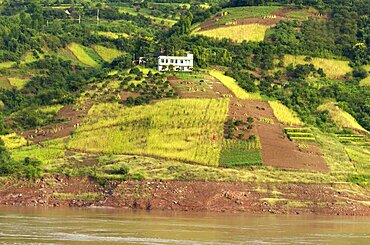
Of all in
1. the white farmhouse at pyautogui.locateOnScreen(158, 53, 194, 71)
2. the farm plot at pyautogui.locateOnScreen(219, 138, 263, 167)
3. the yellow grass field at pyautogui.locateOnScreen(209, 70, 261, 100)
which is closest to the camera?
the farm plot at pyautogui.locateOnScreen(219, 138, 263, 167)

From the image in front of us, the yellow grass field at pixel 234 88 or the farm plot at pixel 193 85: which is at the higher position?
the farm plot at pixel 193 85

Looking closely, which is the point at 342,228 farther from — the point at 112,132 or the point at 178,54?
the point at 178,54

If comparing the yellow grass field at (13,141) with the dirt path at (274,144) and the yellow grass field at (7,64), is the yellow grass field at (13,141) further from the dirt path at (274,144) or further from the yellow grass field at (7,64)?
the yellow grass field at (7,64)

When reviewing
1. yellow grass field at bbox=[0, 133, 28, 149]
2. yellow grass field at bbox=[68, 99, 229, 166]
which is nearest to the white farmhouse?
yellow grass field at bbox=[68, 99, 229, 166]

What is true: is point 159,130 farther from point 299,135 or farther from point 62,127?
point 299,135

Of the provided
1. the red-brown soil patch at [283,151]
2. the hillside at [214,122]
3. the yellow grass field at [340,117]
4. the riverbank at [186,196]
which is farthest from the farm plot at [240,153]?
the yellow grass field at [340,117]

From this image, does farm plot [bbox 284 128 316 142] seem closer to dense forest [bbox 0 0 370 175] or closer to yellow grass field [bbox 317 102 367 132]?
dense forest [bbox 0 0 370 175]
